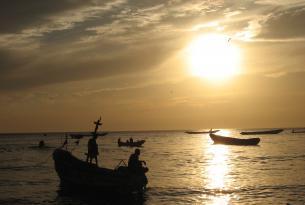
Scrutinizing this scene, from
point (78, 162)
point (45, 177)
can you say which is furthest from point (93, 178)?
point (45, 177)

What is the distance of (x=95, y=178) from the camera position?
92.6 feet

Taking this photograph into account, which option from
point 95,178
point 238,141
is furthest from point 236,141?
point 95,178

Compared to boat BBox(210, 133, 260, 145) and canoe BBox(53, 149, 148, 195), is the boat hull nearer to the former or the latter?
boat BBox(210, 133, 260, 145)

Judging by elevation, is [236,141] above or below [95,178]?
above

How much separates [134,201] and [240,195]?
7.01m

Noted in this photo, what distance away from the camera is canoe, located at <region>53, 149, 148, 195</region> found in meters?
27.2

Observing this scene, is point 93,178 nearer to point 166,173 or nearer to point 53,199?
point 53,199

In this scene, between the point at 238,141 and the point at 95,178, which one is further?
the point at 238,141

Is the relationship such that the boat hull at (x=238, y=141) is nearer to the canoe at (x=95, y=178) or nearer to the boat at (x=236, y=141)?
the boat at (x=236, y=141)

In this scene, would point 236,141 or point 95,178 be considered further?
point 236,141

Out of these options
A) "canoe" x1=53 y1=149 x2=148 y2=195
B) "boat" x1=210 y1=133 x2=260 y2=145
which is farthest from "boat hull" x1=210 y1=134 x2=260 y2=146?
"canoe" x1=53 y1=149 x2=148 y2=195

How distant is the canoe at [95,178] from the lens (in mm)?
27250

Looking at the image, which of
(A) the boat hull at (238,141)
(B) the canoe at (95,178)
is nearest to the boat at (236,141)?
(A) the boat hull at (238,141)

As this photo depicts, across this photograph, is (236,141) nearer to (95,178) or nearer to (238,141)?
(238,141)
